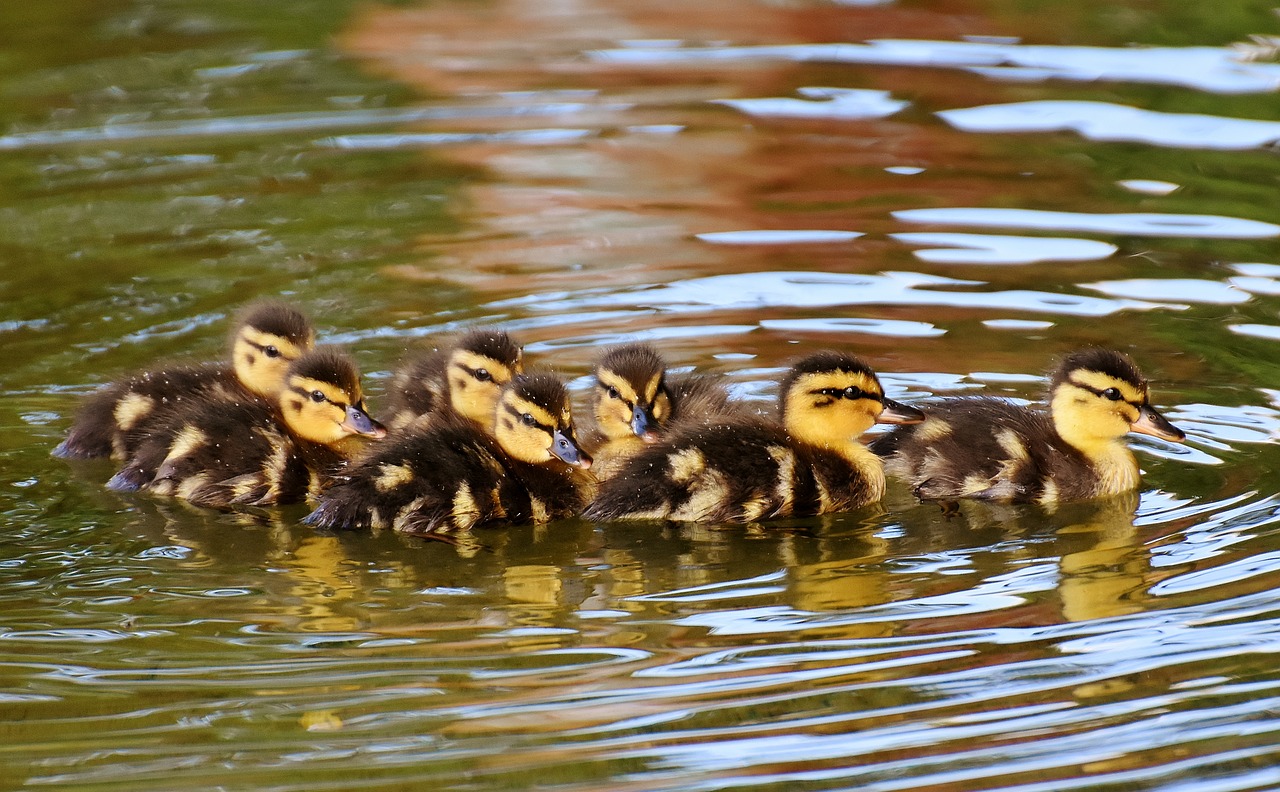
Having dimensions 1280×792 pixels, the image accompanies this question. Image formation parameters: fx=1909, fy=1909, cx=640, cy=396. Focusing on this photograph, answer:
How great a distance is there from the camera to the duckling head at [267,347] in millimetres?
5434

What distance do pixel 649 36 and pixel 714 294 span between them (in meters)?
4.48

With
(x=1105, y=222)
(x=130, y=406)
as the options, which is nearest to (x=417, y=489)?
(x=130, y=406)

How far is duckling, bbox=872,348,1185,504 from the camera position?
4906 mm

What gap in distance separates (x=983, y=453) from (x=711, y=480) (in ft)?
2.39

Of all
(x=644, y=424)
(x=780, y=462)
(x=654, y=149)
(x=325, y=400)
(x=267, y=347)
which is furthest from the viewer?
(x=654, y=149)

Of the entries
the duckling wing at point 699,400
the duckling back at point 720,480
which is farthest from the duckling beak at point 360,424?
the duckling wing at point 699,400

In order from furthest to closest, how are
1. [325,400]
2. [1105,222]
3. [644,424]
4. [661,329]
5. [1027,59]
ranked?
[1027,59] → [1105,222] → [661,329] → [325,400] → [644,424]

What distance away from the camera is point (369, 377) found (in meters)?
6.00

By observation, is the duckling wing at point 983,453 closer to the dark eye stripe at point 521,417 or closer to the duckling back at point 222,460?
the dark eye stripe at point 521,417

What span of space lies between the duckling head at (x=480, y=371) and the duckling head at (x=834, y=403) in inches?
30.5

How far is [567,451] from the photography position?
4.85m

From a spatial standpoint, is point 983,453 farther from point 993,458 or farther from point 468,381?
point 468,381

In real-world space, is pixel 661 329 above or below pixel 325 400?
below

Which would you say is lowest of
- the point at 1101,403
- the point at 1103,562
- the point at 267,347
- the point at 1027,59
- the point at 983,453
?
the point at 1103,562
